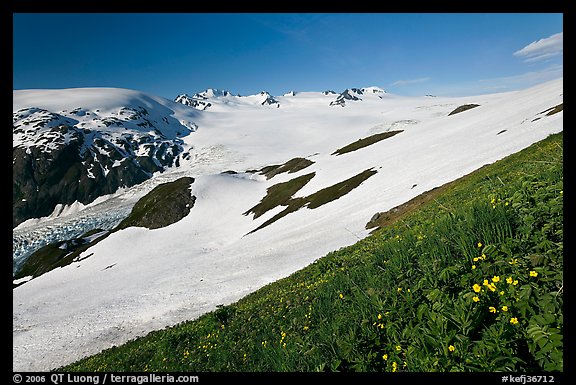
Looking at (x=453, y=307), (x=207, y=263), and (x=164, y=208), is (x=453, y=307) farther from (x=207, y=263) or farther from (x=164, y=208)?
(x=164, y=208)

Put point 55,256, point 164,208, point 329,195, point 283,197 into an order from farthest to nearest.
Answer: point 164,208
point 55,256
point 283,197
point 329,195

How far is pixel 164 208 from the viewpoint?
8488cm

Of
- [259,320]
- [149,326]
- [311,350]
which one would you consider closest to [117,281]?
[149,326]

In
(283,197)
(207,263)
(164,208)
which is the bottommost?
(207,263)

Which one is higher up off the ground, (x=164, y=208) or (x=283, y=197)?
(x=164, y=208)

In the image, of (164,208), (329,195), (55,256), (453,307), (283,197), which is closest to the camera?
(453,307)

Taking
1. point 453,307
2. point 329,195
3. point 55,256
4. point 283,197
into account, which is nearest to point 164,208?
point 55,256

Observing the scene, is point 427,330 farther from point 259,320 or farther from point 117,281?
point 117,281

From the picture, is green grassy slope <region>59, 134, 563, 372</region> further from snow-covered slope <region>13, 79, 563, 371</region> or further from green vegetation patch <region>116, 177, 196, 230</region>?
green vegetation patch <region>116, 177, 196, 230</region>

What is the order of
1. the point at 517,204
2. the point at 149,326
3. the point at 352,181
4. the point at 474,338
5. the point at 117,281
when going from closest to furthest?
1. the point at 474,338
2. the point at 517,204
3. the point at 149,326
4. the point at 117,281
5. the point at 352,181

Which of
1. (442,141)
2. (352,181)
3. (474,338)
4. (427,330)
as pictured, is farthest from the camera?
(442,141)

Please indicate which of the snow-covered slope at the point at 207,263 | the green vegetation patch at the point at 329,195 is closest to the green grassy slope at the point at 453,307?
the snow-covered slope at the point at 207,263

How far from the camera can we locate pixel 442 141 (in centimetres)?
5509
